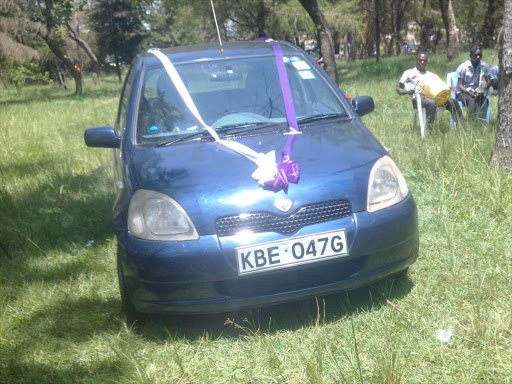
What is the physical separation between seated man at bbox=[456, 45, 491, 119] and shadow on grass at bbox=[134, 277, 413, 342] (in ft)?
17.8

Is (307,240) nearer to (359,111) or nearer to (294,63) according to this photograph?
(359,111)

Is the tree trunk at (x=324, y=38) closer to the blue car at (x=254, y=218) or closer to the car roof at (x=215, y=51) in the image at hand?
the car roof at (x=215, y=51)

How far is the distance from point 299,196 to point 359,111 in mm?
1519

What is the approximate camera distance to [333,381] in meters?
2.71

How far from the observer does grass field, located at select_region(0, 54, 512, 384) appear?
2.84m

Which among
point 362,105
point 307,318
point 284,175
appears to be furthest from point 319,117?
point 307,318

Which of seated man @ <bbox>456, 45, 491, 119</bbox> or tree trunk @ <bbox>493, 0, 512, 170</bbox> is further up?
tree trunk @ <bbox>493, 0, 512, 170</bbox>

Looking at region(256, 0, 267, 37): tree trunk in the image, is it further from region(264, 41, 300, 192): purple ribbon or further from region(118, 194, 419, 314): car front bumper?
region(118, 194, 419, 314): car front bumper

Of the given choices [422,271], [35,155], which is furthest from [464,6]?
[422,271]

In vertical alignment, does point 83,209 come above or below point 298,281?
below

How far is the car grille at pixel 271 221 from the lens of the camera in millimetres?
2965

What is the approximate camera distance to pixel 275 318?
3391mm

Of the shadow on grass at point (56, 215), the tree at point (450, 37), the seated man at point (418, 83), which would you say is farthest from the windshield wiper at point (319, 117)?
the tree at point (450, 37)

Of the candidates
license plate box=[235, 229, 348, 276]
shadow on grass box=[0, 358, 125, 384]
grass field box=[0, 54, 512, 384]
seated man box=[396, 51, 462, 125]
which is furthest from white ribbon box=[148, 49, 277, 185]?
seated man box=[396, 51, 462, 125]
